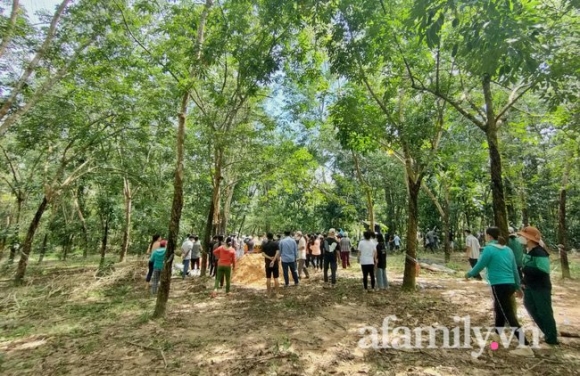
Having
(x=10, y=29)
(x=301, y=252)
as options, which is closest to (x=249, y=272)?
→ (x=301, y=252)

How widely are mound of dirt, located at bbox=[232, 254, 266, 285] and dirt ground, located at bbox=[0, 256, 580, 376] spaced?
1330 millimetres

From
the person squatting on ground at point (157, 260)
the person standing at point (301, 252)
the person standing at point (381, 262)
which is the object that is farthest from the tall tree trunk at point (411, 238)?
the person squatting on ground at point (157, 260)

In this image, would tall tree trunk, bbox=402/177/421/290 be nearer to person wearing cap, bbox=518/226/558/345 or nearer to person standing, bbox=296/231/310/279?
person standing, bbox=296/231/310/279

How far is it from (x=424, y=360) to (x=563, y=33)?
5632mm

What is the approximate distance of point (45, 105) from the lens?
424 inches

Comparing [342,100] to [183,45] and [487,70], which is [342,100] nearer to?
[183,45]

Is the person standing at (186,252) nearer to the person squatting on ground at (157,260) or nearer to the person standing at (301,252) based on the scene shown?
the person squatting on ground at (157,260)

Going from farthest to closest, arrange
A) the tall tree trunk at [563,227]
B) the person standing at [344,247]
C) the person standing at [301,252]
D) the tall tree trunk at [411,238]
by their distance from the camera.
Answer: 1. the person standing at [344,247]
2. the person standing at [301,252]
3. the tall tree trunk at [563,227]
4. the tall tree trunk at [411,238]

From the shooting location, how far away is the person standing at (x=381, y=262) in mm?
9422

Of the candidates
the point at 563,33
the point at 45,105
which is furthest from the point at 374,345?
the point at 45,105

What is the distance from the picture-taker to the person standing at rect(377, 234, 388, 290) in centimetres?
942

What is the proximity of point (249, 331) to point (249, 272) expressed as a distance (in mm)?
6329

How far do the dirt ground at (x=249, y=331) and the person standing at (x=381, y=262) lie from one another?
0.57m

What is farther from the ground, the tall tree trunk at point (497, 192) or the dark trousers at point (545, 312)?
the tall tree trunk at point (497, 192)
